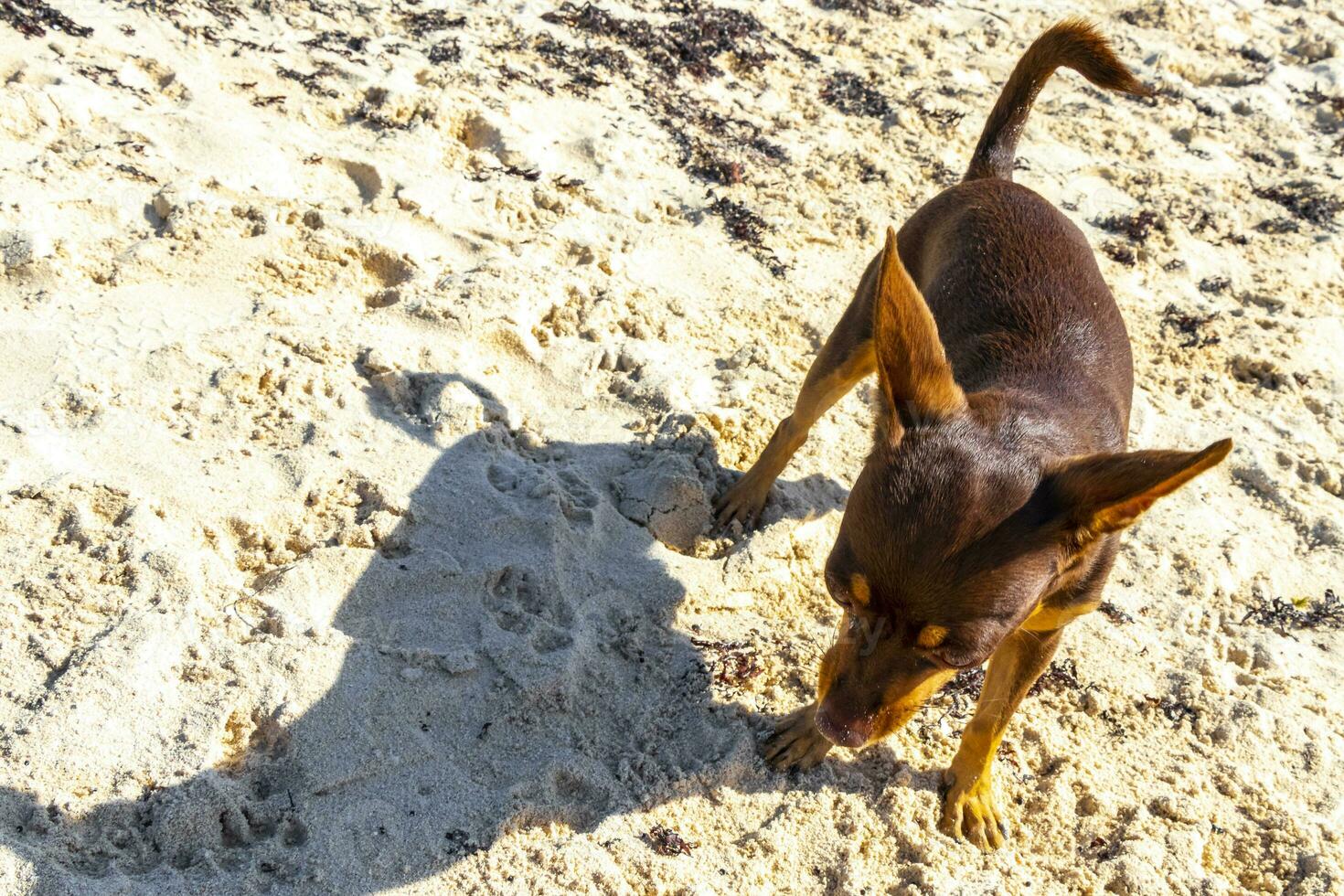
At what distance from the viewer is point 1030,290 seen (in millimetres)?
3461

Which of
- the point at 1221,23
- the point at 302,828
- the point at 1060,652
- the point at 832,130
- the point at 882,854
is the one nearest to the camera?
the point at 302,828

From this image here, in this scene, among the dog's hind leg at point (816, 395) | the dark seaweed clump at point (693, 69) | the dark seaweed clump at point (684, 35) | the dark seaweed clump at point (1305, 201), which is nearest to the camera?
the dog's hind leg at point (816, 395)

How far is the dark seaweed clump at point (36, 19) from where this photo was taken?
4770mm

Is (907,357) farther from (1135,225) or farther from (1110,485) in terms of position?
(1135,225)

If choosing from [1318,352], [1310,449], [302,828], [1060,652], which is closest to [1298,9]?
[1318,352]

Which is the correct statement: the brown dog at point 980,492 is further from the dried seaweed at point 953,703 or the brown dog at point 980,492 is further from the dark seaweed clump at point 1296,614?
the dark seaweed clump at point 1296,614

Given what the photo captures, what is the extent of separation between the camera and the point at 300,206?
453 centimetres

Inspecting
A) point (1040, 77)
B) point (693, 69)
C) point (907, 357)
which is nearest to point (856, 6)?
point (693, 69)

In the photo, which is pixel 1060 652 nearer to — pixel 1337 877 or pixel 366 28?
pixel 1337 877

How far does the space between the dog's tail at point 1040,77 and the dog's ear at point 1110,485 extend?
2.24 meters

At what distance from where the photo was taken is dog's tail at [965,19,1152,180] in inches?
156

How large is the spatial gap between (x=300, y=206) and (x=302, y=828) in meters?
2.94

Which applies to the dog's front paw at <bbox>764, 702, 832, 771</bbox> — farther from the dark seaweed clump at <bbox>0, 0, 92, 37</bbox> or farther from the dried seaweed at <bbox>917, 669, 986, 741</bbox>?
the dark seaweed clump at <bbox>0, 0, 92, 37</bbox>

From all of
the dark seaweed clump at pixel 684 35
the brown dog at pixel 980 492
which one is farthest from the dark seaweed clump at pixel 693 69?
the brown dog at pixel 980 492
